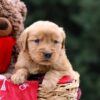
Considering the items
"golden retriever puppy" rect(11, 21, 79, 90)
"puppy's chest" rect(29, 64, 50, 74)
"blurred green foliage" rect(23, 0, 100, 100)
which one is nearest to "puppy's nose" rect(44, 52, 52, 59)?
"golden retriever puppy" rect(11, 21, 79, 90)

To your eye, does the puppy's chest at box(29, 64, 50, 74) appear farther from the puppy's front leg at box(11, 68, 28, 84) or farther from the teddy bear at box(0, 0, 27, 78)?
the teddy bear at box(0, 0, 27, 78)

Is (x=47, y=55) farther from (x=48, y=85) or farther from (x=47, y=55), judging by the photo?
(x=48, y=85)

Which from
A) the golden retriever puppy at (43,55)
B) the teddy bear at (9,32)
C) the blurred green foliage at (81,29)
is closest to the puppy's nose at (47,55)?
the golden retriever puppy at (43,55)

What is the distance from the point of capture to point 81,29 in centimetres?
1147

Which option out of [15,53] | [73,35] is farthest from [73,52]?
[15,53]

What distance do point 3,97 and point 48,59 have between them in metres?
0.31

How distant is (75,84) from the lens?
4.16m

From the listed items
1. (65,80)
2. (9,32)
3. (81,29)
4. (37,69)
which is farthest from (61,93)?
(81,29)

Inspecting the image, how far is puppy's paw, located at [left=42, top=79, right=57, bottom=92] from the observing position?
406 centimetres

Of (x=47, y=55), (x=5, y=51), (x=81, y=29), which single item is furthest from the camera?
(x=81, y=29)

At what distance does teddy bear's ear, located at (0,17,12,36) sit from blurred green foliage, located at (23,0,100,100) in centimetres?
644

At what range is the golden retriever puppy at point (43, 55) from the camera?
13.3ft

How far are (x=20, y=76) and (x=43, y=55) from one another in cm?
17

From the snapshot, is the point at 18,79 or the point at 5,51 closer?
the point at 18,79
